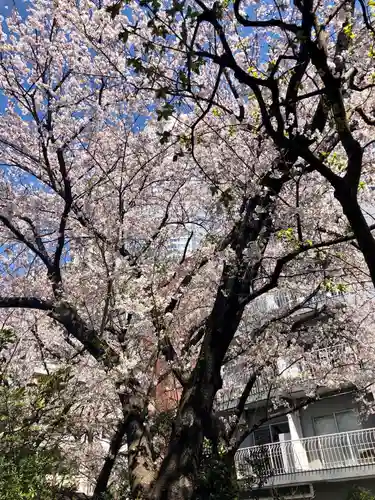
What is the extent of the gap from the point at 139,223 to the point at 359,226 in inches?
217

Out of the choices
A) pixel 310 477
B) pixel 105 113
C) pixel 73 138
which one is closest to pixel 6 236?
pixel 73 138

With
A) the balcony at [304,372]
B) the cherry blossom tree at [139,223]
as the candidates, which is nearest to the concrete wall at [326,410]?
the balcony at [304,372]

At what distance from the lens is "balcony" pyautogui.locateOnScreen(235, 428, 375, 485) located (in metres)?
12.4

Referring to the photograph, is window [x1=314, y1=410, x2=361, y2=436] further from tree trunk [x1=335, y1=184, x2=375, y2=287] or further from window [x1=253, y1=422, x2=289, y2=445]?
tree trunk [x1=335, y1=184, x2=375, y2=287]

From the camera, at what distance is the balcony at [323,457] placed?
1235cm

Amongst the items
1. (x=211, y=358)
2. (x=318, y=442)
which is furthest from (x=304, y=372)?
(x=211, y=358)

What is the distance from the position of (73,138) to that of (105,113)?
26.1 inches

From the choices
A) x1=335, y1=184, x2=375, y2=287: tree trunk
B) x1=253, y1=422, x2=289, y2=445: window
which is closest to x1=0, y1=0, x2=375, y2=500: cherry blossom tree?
x1=335, y1=184, x2=375, y2=287: tree trunk

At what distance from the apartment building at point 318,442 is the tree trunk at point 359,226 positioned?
7.97m

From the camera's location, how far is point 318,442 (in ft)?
44.3

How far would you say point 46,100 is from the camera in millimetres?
6695

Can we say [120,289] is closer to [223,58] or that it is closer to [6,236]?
[6,236]

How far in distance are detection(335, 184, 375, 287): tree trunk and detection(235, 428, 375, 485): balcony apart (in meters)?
9.84

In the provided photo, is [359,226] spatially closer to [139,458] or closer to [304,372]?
[139,458]
